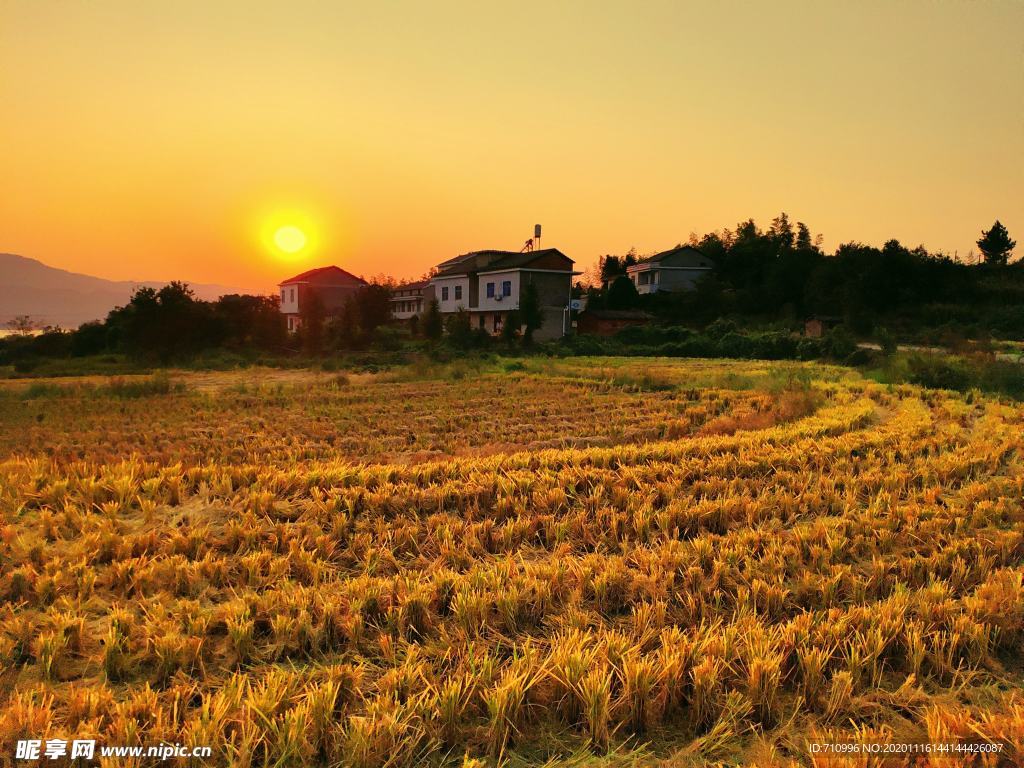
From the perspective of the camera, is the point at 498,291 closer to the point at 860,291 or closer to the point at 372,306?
the point at 372,306

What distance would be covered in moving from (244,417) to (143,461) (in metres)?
5.34

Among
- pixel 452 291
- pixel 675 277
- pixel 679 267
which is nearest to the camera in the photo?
pixel 452 291

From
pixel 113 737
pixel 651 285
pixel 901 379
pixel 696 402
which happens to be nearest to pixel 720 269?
pixel 651 285

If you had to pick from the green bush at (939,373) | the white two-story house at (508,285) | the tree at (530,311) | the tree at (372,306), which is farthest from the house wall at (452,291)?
the green bush at (939,373)

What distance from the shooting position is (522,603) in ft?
15.3

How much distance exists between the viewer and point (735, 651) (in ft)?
12.7

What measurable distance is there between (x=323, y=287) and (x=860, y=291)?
43.4m

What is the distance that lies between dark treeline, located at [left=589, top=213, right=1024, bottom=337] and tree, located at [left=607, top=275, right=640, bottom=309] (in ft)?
0.30

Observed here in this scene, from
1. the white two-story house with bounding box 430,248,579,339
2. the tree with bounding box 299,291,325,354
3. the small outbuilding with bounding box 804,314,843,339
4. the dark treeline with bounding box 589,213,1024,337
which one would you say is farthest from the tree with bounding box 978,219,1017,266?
the tree with bounding box 299,291,325,354

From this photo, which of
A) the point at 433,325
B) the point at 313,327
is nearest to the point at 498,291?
the point at 433,325

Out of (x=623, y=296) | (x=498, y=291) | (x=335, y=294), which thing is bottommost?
(x=498, y=291)

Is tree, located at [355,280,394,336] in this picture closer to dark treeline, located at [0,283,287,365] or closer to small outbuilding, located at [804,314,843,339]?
dark treeline, located at [0,283,287,365]

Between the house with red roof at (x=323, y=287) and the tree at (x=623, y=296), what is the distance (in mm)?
22726

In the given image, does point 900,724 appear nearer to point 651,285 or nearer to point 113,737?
point 113,737
